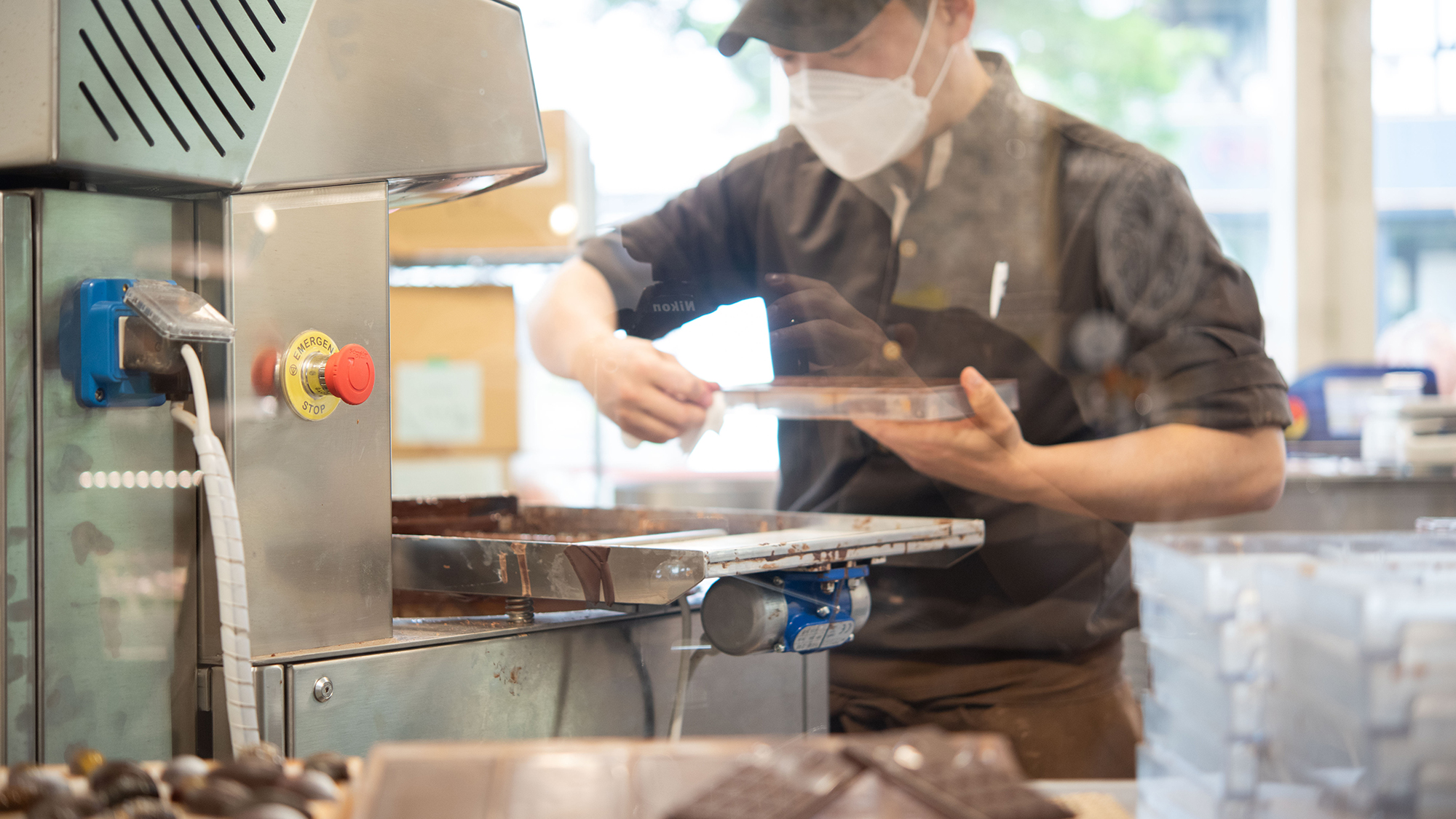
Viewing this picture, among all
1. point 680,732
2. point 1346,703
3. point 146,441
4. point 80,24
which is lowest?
point 680,732

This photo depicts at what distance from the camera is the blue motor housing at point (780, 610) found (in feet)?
3.01

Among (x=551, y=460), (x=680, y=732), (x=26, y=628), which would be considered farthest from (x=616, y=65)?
(x=26, y=628)

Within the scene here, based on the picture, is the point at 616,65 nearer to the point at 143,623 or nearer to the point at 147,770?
the point at 143,623

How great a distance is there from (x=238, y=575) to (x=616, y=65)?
188 cm

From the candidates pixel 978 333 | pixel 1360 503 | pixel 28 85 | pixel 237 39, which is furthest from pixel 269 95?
pixel 1360 503

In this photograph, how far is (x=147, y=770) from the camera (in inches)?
23.7

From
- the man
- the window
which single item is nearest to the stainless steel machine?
the man

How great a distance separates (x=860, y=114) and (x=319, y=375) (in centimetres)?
88

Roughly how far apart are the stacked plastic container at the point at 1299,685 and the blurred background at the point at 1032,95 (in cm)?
72

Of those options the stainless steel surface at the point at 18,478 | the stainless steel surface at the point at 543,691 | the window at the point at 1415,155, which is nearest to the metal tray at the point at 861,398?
the stainless steel surface at the point at 543,691

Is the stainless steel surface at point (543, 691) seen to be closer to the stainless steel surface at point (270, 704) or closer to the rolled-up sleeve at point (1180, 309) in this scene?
the stainless steel surface at point (270, 704)

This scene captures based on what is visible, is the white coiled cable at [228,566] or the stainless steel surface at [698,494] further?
the stainless steel surface at [698,494]

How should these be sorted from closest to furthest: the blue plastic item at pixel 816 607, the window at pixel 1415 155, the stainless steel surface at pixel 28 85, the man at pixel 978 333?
the stainless steel surface at pixel 28 85, the blue plastic item at pixel 816 607, the man at pixel 978 333, the window at pixel 1415 155

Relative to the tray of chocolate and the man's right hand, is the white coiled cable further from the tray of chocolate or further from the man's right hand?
the man's right hand
